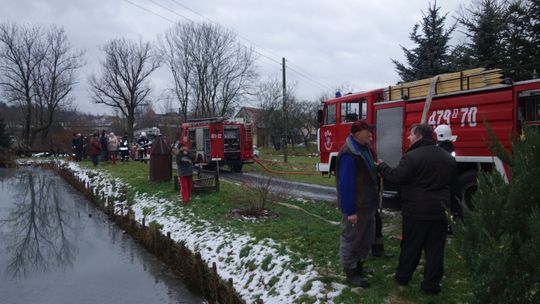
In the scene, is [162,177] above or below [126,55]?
below

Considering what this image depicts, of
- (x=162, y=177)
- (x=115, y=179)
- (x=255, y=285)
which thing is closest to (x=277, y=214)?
(x=255, y=285)

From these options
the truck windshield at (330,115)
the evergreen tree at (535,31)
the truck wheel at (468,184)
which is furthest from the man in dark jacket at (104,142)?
the truck wheel at (468,184)

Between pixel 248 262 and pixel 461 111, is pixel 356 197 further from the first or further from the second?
pixel 461 111

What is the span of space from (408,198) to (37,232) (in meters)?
10.9

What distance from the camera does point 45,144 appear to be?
168 ft

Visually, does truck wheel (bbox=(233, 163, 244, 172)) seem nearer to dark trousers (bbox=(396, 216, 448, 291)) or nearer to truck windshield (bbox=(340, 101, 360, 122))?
truck windshield (bbox=(340, 101, 360, 122))

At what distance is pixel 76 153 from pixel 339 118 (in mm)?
24089

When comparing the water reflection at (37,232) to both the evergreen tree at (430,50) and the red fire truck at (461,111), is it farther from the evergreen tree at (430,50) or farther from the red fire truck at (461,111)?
the evergreen tree at (430,50)

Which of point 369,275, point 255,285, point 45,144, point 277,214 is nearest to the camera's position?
point 369,275

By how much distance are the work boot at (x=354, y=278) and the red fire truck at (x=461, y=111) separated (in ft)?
7.83

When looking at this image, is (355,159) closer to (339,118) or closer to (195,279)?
(195,279)

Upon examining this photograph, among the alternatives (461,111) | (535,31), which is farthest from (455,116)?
(535,31)

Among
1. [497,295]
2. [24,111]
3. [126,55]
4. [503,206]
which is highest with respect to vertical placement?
[126,55]

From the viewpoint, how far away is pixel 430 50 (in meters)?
18.9
